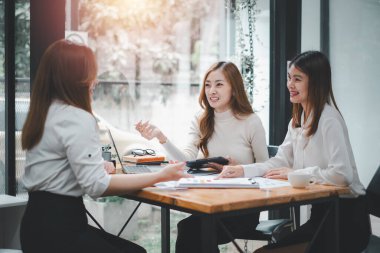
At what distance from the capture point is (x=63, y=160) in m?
1.82

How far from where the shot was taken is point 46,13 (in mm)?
2936

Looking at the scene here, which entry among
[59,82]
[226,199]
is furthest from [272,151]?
[59,82]

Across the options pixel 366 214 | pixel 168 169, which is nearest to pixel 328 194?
pixel 366 214

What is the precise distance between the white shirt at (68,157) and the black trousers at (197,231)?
0.91 m

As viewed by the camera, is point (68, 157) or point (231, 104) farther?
point (231, 104)

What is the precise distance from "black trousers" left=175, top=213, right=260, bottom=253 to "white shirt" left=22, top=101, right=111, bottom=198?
914mm

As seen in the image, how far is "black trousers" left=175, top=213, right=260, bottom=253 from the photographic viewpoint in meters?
2.60

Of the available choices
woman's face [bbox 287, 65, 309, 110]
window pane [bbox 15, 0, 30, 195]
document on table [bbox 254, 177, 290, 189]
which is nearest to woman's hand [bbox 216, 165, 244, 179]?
document on table [bbox 254, 177, 290, 189]

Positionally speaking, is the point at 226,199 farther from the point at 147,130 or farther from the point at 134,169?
the point at 147,130

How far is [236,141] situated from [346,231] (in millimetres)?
919

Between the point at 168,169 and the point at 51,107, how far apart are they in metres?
0.49

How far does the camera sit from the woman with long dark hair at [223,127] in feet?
9.52

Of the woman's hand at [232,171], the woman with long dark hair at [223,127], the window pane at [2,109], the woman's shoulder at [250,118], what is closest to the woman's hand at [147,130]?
the woman with long dark hair at [223,127]

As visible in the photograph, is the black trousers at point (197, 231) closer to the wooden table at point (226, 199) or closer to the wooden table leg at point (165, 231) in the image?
the wooden table leg at point (165, 231)
